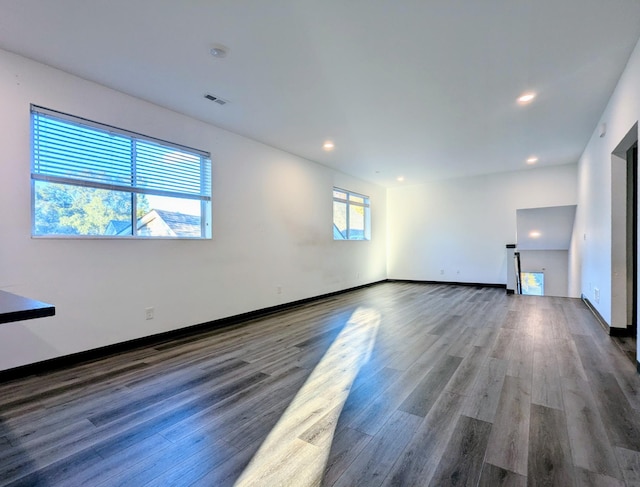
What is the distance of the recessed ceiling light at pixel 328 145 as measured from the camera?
5000mm

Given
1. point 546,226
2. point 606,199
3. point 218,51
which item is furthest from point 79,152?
point 546,226

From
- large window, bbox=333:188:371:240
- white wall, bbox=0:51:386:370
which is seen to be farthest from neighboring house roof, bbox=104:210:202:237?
large window, bbox=333:188:371:240

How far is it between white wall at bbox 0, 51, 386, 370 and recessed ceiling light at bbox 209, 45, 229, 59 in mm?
1346

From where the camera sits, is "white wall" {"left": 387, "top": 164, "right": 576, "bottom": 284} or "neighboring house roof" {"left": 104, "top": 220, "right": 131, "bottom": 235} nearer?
"neighboring house roof" {"left": 104, "top": 220, "right": 131, "bottom": 235}

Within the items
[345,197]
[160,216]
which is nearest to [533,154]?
[345,197]

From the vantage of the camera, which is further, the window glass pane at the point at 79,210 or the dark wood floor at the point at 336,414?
the window glass pane at the point at 79,210

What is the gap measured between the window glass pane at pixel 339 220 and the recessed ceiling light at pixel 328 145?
1706 millimetres

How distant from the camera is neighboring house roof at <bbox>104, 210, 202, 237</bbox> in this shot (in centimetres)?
334

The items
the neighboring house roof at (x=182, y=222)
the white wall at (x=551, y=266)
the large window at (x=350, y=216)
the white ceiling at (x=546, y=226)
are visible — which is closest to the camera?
the neighboring house roof at (x=182, y=222)

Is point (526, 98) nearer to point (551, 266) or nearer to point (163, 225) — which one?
point (163, 225)

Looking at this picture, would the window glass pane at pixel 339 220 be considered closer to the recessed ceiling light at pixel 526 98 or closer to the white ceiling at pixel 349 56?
the white ceiling at pixel 349 56

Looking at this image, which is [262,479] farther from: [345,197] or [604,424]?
[345,197]

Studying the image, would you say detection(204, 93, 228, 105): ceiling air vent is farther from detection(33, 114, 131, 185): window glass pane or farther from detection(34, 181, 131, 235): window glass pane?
detection(34, 181, 131, 235): window glass pane

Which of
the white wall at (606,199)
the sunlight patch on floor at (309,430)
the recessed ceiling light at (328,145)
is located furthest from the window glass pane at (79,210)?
the white wall at (606,199)
